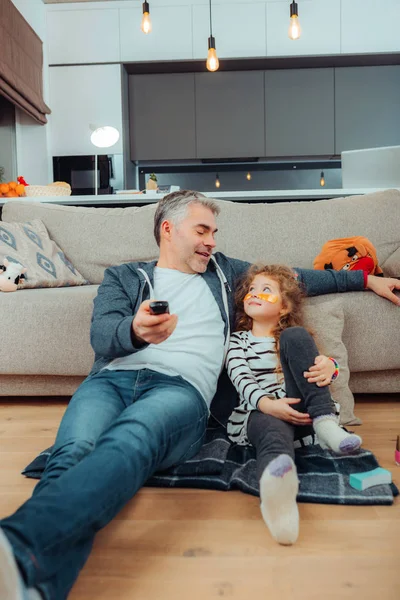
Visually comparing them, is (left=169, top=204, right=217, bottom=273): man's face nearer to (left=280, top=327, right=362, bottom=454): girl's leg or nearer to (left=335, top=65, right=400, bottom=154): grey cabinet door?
(left=280, top=327, right=362, bottom=454): girl's leg

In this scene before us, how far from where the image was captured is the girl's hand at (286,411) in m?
1.40

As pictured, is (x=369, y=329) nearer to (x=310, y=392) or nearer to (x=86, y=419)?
(x=310, y=392)

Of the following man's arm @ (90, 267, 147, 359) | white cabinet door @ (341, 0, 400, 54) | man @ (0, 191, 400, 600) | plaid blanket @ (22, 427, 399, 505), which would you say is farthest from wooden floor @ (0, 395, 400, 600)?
white cabinet door @ (341, 0, 400, 54)

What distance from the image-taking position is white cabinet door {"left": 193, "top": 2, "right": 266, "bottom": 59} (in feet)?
18.0

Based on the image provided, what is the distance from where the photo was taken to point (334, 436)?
4.40 ft

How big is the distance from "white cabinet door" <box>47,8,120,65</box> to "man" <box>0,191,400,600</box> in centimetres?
456

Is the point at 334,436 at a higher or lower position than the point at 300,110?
lower

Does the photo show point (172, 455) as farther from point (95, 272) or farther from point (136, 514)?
point (95, 272)

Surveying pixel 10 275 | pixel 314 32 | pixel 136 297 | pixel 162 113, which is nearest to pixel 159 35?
pixel 162 113

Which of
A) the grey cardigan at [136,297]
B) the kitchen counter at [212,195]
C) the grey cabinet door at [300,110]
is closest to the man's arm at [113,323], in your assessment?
Answer: the grey cardigan at [136,297]

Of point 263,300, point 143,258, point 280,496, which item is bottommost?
point 280,496

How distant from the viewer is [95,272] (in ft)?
8.75

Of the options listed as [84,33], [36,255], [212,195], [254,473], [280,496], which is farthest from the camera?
[84,33]

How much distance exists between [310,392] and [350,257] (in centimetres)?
81
